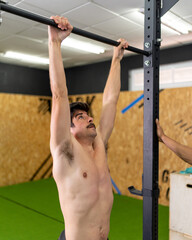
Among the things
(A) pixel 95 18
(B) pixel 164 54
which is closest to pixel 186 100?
(B) pixel 164 54

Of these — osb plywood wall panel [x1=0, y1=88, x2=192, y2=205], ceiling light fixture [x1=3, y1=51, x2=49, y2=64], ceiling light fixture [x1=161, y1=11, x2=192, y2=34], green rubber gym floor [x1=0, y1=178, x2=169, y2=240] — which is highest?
ceiling light fixture [x1=161, y1=11, x2=192, y2=34]

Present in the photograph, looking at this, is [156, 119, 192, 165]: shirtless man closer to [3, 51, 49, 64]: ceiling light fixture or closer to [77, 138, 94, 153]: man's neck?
[77, 138, 94, 153]: man's neck

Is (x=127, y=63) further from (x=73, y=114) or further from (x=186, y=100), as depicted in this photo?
Result: (x=73, y=114)

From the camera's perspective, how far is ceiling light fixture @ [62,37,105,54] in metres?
4.68

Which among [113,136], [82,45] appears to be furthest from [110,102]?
[113,136]

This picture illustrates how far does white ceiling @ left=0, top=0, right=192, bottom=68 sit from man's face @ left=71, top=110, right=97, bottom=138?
1.93m

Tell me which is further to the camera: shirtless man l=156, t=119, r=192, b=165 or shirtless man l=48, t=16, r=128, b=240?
shirtless man l=156, t=119, r=192, b=165

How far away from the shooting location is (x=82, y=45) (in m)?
4.94

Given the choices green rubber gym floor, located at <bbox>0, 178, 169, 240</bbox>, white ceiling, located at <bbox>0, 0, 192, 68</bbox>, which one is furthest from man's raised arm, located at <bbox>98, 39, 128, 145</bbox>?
green rubber gym floor, located at <bbox>0, 178, 169, 240</bbox>

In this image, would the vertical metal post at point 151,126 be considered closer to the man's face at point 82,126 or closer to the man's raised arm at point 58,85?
the man's face at point 82,126

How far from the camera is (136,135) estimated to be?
545cm

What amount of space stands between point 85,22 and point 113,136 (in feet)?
8.91

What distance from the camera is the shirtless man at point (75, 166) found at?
1.43 metres

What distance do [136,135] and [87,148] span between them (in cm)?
378
